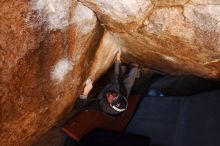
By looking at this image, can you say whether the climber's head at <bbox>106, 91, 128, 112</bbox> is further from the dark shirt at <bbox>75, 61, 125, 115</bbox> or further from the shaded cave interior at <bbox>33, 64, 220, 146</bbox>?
the shaded cave interior at <bbox>33, 64, 220, 146</bbox>

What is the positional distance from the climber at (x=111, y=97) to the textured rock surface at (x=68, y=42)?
27 cm

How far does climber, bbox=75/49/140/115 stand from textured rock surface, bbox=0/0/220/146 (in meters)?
0.27

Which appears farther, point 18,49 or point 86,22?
point 86,22

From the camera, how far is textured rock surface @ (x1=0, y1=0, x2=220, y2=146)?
1.97m

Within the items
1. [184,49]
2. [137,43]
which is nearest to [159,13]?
[184,49]

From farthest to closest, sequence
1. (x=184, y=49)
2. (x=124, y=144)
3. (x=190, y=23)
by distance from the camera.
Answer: (x=124, y=144)
(x=184, y=49)
(x=190, y=23)

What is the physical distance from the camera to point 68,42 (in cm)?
233

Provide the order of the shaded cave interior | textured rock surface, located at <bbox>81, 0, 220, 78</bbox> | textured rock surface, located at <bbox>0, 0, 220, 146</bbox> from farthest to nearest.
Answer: the shaded cave interior
textured rock surface, located at <bbox>81, 0, 220, 78</bbox>
textured rock surface, located at <bbox>0, 0, 220, 146</bbox>

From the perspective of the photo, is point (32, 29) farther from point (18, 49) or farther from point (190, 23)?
point (190, 23)

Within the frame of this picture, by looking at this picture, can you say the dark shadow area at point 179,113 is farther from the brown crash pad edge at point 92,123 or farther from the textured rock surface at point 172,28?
the textured rock surface at point 172,28

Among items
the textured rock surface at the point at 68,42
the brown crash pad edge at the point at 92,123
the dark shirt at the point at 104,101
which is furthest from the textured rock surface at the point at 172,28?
the brown crash pad edge at the point at 92,123

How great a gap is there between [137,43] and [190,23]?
0.72 meters

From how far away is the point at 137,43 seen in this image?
287cm

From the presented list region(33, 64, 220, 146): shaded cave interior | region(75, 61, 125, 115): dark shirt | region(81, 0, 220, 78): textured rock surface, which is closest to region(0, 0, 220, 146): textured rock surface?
region(81, 0, 220, 78): textured rock surface
